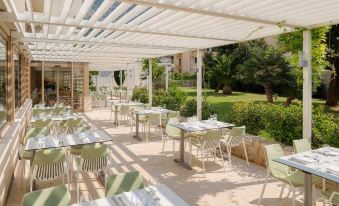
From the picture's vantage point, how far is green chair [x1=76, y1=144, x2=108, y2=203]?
4816 mm

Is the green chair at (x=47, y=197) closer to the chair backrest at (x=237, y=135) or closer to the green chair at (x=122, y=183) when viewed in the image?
the green chair at (x=122, y=183)

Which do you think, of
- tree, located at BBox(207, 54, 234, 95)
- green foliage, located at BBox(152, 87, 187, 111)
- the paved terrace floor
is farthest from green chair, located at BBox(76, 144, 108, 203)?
tree, located at BBox(207, 54, 234, 95)

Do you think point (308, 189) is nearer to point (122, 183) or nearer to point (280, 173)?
point (280, 173)

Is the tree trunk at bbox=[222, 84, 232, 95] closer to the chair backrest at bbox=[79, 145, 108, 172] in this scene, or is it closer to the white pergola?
the white pergola

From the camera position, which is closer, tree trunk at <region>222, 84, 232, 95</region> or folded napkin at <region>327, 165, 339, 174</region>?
folded napkin at <region>327, 165, 339, 174</region>

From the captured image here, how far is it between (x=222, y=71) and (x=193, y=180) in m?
21.8

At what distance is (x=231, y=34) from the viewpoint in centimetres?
737

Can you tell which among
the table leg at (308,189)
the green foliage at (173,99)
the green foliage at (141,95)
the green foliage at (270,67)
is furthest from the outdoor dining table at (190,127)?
the green foliage at (270,67)

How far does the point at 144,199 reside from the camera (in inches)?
116

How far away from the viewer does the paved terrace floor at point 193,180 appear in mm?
4973

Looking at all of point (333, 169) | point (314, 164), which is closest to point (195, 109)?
point (314, 164)

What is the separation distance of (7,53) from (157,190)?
20.4ft

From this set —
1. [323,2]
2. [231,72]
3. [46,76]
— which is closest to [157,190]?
[323,2]

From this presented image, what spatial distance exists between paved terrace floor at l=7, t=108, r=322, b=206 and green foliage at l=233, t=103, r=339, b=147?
3.32 ft
